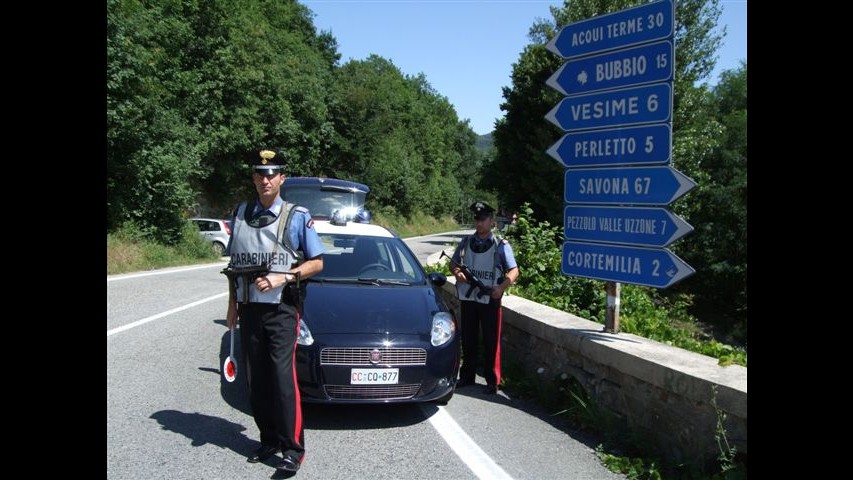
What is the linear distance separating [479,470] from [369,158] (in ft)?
141

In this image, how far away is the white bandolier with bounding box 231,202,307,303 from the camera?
4.04 m

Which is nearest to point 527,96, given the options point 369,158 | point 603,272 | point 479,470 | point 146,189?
point 369,158

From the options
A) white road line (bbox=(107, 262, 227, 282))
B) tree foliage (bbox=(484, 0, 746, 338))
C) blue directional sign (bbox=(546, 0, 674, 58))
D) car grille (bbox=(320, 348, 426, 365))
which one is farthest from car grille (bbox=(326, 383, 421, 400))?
tree foliage (bbox=(484, 0, 746, 338))

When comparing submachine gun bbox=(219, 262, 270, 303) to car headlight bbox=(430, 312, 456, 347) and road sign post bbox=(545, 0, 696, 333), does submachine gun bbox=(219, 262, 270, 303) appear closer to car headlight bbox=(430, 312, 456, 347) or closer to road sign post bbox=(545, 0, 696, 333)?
car headlight bbox=(430, 312, 456, 347)

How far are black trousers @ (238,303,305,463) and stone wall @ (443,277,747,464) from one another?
2285mm

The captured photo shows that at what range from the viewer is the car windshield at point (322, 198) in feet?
43.4

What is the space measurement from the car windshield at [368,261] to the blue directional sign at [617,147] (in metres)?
1.86

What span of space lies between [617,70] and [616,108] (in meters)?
0.33

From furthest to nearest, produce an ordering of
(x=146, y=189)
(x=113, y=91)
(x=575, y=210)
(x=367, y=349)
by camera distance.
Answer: (x=146, y=189)
(x=113, y=91)
(x=575, y=210)
(x=367, y=349)

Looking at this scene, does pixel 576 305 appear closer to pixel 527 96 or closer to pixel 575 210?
pixel 575 210

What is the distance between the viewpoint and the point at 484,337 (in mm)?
6066

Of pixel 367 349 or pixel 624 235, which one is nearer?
pixel 367 349
